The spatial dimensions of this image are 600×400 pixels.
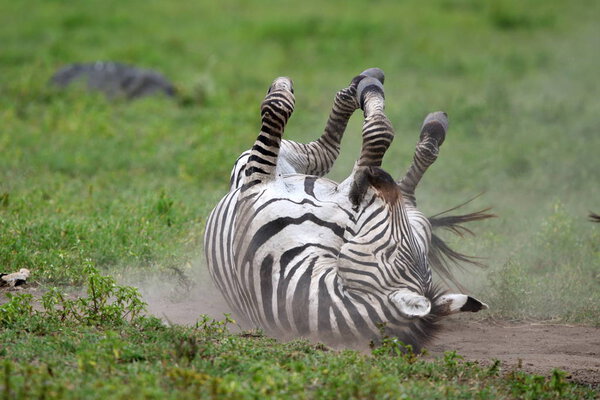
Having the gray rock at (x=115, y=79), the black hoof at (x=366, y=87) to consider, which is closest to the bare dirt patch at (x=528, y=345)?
the black hoof at (x=366, y=87)

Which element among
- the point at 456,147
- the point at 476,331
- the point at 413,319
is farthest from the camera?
the point at 456,147

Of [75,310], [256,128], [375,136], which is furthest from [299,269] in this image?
[256,128]

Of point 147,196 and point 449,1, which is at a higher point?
point 449,1

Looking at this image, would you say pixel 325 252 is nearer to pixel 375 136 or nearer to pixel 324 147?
pixel 375 136

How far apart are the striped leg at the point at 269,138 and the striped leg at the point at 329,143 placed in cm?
58

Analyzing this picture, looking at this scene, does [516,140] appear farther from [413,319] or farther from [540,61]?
[413,319]

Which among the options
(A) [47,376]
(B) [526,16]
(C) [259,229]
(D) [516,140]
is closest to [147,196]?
(C) [259,229]

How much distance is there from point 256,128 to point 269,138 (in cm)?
553

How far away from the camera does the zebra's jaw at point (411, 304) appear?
4109 millimetres

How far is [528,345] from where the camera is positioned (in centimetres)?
535

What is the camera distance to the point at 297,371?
385cm

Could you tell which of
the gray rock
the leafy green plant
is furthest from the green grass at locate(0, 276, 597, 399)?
the gray rock

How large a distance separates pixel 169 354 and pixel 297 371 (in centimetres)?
64

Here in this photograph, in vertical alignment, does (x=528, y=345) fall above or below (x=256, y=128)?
below
